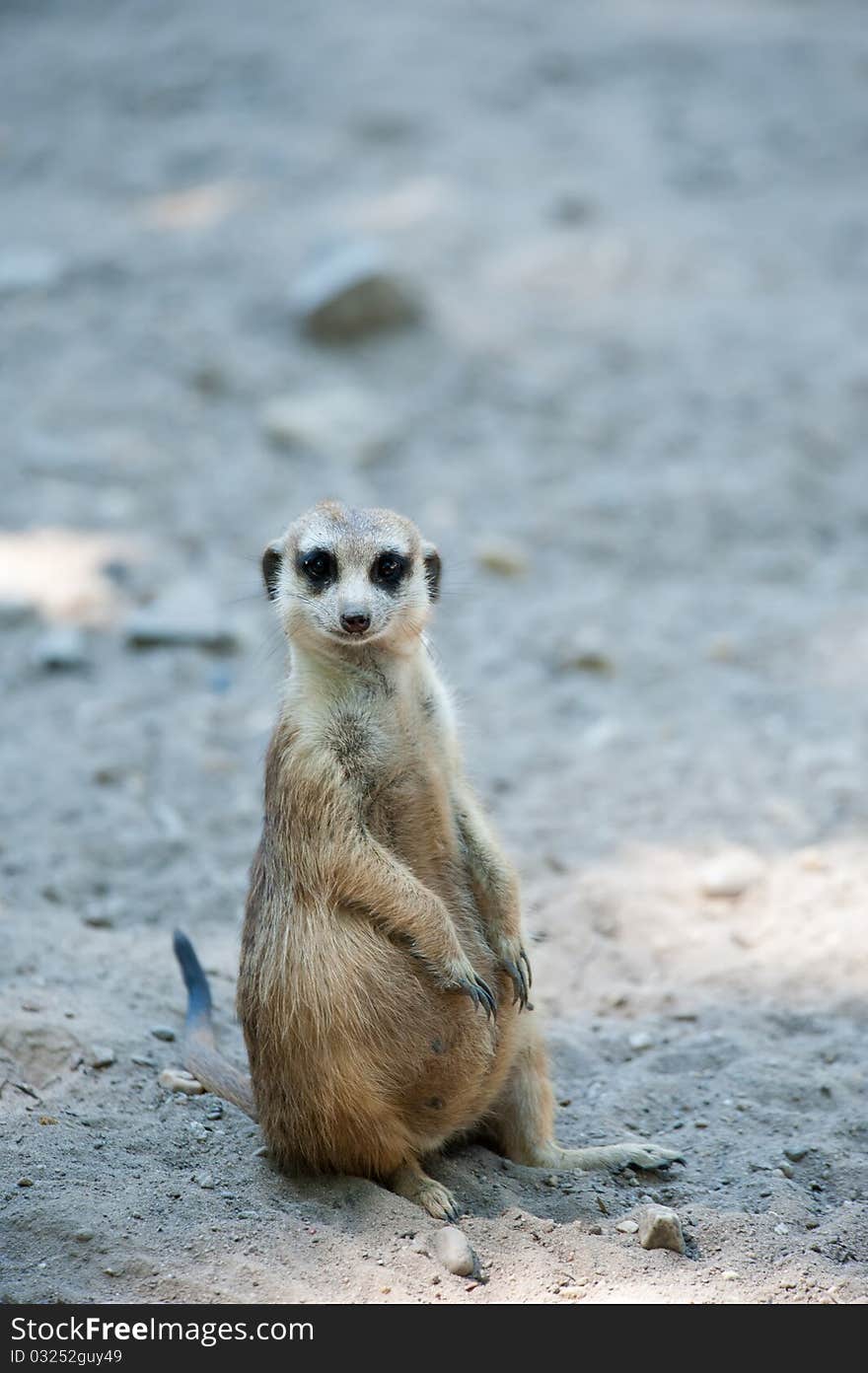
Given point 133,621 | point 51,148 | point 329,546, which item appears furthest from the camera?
point 51,148

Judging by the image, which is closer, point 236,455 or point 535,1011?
point 535,1011

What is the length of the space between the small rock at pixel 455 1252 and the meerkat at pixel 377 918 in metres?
0.12

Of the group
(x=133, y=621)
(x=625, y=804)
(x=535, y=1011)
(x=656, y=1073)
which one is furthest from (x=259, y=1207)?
(x=133, y=621)

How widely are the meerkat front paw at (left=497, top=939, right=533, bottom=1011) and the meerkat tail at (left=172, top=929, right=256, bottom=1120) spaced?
0.58 meters

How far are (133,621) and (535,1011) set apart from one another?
283 cm

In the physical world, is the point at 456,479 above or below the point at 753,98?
below

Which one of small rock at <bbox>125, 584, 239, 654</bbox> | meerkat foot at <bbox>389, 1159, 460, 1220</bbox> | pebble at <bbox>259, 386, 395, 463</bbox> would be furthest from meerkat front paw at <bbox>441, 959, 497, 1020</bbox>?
pebble at <bbox>259, 386, 395, 463</bbox>

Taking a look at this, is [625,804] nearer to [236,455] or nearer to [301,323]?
[236,455]

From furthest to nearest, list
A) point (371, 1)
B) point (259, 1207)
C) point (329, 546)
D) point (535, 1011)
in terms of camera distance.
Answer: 1. point (371, 1)
2. point (535, 1011)
3. point (329, 546)
4. point (259, 1207)

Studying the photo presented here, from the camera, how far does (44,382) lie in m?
6.82

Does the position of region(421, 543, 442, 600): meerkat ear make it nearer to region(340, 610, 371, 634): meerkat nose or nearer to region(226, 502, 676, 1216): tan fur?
region(226, 502, 676, 1216): tan fur

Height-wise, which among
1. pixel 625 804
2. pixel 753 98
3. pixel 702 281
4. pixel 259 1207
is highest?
pixel 753 98

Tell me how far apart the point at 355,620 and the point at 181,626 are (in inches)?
112

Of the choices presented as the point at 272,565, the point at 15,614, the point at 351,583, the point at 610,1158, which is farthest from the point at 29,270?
the point at 610,1158
